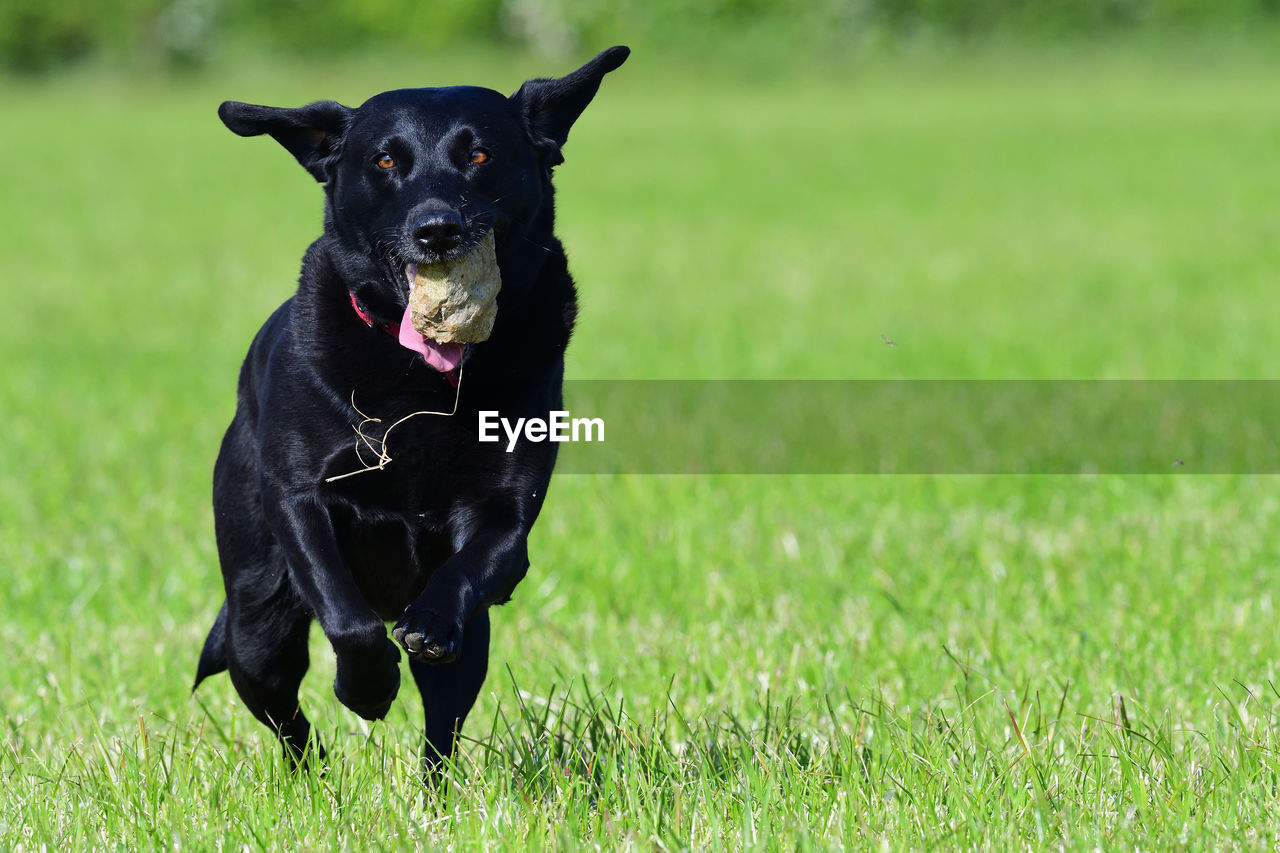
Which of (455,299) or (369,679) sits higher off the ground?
(455,299)

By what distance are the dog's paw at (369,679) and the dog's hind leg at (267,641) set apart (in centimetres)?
50

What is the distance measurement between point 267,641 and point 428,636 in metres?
0.81

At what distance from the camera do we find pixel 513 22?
44.0 m

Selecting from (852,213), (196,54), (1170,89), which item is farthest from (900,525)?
(196,54)

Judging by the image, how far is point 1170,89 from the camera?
30094 millimetres

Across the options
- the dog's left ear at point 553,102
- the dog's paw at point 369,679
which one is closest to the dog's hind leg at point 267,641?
the dog's paw at point 369,679

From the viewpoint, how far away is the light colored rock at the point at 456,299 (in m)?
2.69

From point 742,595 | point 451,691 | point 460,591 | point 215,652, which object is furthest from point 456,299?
point 742,595

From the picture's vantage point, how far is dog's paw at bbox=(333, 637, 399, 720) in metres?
2.64

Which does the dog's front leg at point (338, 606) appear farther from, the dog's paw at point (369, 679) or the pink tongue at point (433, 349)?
the pink tongue at point (433, 349)

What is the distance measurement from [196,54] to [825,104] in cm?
2182

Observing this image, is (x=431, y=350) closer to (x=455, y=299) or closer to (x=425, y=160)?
(x=455, y=299)

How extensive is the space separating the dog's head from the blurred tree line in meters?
33.8

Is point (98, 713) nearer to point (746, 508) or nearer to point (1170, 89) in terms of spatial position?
point (746, 508)
